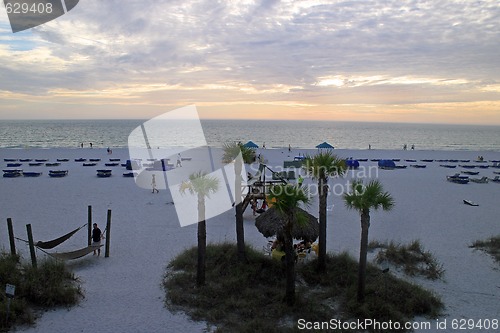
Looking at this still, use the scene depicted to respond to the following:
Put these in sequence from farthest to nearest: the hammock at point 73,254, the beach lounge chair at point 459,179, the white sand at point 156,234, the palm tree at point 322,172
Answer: the beach lounge chair at point 459,179, the hammock at point 73,254, the palm tree at point 322,172, the white sand at point 156,234

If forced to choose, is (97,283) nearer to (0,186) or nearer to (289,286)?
(289,286)

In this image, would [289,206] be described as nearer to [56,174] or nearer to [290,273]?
[290,273]

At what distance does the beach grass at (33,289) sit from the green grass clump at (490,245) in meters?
10.7

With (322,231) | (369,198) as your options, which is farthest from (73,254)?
(369,198)

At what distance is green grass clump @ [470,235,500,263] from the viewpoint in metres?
11.0

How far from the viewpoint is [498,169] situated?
103 feet

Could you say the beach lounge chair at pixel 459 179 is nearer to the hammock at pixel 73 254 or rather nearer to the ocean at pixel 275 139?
the hammock at pixel 73 254

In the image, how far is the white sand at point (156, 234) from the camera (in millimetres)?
7672

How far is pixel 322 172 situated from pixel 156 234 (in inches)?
247

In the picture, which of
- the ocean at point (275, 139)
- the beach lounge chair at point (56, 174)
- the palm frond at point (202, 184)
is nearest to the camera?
the palm frond at point (202, 184)

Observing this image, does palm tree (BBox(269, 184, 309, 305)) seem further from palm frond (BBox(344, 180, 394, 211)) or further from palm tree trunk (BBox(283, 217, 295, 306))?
palm frond (BBox(344, 180, 394, 211))

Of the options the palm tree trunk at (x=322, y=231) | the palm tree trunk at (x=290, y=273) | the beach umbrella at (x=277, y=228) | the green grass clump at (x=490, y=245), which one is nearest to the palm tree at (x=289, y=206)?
the palm tree trunk at (x=290, y=273)

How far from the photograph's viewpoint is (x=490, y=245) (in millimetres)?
11477

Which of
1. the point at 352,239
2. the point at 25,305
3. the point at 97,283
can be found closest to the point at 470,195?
the point at 352,239
